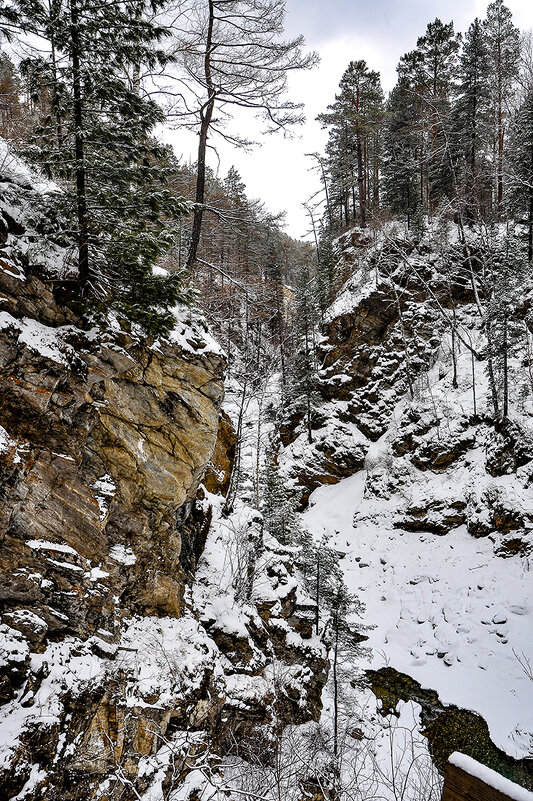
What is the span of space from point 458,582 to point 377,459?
8745 millimetres

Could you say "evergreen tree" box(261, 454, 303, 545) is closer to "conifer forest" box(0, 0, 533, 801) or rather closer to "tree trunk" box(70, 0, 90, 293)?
"conifer forest" box(0, 0, 533, 801)

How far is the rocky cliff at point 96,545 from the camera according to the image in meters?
4.91

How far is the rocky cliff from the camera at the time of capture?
491 centimetres

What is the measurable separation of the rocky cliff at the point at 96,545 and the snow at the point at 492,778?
3.90 meters

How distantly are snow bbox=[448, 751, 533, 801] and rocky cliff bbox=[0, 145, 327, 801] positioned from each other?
3.90 meters

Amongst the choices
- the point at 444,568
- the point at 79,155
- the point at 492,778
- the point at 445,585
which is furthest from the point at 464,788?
the point at 444,568

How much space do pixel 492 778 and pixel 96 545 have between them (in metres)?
6.23

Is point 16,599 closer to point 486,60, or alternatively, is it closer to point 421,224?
point 421,224

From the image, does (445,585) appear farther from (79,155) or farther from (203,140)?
(79,155)

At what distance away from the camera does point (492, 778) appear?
145cm

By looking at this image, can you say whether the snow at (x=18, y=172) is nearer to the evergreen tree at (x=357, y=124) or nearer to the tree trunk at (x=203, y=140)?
the tree trunk at (x=203, y=140)

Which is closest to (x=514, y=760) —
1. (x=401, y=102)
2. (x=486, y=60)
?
(x=486, y=60)

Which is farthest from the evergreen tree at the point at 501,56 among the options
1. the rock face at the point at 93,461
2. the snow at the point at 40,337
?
the snow at the point at 40,337

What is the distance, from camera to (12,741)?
428 centimetres
